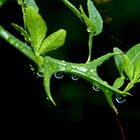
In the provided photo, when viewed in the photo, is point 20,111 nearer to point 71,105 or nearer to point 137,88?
point 71,105

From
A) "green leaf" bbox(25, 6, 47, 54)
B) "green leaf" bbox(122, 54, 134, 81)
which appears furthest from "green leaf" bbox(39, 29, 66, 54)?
"green leaf" bbox(122, 54, 134, 81)

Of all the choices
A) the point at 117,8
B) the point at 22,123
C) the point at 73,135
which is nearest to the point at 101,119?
the point at 73,135

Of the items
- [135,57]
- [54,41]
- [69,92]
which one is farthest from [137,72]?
[69,92]

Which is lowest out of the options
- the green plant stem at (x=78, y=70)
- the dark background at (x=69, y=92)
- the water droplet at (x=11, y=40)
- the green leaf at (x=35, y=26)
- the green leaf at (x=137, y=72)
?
the dark background at (x=69, y=92)

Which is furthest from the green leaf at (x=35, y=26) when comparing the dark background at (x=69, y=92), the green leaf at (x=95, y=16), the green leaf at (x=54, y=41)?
the dark background at (x=69, y=92)

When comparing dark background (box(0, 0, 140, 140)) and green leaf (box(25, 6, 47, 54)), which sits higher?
green leaf (box(25, 6, 47, 54))

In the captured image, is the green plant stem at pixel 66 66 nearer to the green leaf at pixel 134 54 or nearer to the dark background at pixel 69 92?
the green leaf at pixel 134 54

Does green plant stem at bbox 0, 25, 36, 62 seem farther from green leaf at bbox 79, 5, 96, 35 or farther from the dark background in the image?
the dark background

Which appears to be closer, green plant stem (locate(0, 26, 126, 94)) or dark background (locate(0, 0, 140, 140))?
green plant stem (locate(0, 26, 126, 94))
